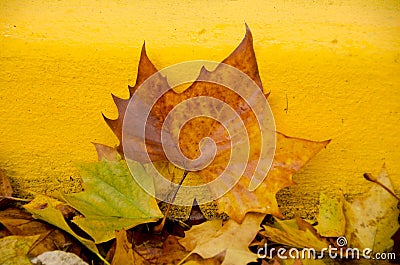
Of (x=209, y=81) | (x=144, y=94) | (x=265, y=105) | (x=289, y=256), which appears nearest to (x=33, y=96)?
(x=144, y=94)

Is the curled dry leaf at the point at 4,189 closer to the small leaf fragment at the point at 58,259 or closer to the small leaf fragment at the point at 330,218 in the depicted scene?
the small leaf fragment at the point at 58,259

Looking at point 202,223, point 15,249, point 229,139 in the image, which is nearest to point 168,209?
point 202,223

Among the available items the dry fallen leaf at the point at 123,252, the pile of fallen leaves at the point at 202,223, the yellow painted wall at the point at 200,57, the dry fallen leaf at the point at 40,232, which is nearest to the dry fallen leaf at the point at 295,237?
the pile of fallen leaves at the point at 202,223

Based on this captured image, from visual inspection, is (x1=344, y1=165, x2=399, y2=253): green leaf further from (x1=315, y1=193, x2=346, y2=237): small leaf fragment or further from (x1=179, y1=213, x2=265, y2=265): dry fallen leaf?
(x1=179, y1=213, x2=265, y2=265): dry fallen leaf

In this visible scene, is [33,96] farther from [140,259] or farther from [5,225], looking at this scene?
[140,259]

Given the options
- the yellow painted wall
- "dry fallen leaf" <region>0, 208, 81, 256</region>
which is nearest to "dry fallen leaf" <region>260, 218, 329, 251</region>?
the yellow painted wall
